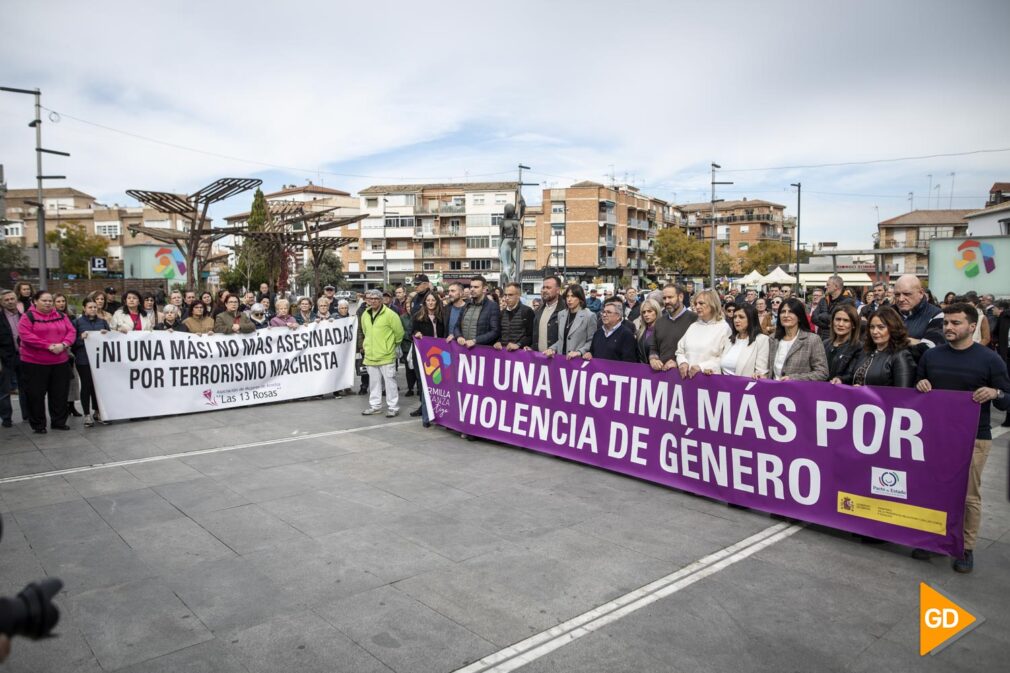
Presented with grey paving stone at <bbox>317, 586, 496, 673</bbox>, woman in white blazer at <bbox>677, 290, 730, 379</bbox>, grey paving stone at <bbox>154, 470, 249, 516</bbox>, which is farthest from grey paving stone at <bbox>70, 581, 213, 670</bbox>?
woman in white blazer at <bbox>677, 290, 730, 379</bbox>

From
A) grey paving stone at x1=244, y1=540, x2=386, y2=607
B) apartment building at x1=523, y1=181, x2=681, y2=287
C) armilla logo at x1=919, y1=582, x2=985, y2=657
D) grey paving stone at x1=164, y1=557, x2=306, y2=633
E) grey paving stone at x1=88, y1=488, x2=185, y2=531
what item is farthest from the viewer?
apartment building at x1=523, y1=181, x2=681, y2=287

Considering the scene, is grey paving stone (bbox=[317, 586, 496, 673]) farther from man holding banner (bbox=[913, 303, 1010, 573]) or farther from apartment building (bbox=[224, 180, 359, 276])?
apartment building (bbox=[224, 180, 359, 276])

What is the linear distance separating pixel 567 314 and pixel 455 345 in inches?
63.1

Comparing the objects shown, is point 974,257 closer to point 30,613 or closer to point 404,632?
point 404,632

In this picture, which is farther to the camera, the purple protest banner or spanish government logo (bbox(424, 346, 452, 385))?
spanish government logo (bbox(424, 346, 452, 385))

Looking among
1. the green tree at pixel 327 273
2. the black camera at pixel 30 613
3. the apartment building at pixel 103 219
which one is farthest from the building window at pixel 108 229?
the black camera at pixel 30 613

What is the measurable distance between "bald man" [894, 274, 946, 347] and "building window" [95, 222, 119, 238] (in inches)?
4151

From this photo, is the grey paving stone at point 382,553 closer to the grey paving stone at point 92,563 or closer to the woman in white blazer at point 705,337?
the grey paving stone at point 92,563

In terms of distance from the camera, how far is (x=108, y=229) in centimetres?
9431

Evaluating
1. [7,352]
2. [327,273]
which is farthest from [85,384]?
[327,273]

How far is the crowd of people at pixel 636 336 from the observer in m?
4.67

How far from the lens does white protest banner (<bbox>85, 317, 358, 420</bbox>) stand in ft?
30.5

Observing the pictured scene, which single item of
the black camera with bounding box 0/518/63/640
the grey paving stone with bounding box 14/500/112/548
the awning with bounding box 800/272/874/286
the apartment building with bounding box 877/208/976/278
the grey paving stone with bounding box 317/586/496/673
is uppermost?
the apartment building with bounding box 877/208/976/278

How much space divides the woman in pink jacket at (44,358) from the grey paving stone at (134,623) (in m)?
5.67
